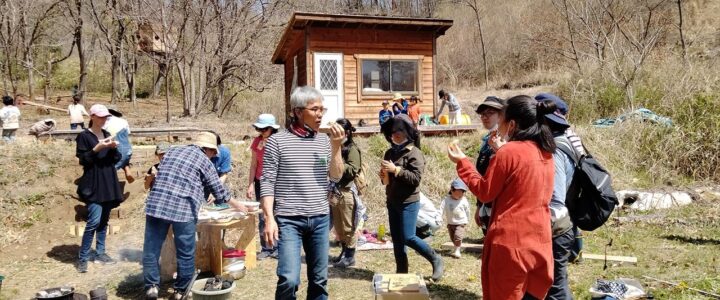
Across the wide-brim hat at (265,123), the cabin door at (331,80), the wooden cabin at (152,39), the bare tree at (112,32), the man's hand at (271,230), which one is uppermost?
Result: the bare tree at (112,32)

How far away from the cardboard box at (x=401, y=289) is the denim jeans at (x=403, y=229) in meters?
0.57

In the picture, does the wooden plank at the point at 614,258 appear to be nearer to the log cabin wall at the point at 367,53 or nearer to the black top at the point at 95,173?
the black top at the point at 95,173

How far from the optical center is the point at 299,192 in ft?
11.2

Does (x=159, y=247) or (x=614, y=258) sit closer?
(x=159, y=247)

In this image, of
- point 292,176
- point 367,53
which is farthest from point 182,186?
point 367,53

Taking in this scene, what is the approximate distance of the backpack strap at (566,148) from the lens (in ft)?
11.0

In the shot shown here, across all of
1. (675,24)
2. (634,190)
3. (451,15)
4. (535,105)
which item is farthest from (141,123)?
(451,15)

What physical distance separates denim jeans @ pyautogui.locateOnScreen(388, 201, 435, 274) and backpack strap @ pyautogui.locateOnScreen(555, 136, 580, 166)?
5.09ft

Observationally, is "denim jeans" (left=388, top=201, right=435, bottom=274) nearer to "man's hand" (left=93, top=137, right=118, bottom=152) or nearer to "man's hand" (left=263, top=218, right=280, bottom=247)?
"man's hand" (left=263, top=218, right=280, bottom=247)

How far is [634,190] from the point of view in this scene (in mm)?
8922

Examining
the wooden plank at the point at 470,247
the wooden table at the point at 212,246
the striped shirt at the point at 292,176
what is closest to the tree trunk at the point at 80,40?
the wooden table at the point at 212,246

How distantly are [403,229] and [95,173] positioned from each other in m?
3.58

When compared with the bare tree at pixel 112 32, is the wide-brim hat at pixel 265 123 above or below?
below

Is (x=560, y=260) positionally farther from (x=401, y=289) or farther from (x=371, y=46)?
(x=371, y=46)
